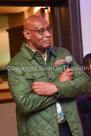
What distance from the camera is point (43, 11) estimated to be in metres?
2.96

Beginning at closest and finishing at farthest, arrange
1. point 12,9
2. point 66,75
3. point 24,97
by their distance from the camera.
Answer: point 24,97
point 66,75
point 12,9

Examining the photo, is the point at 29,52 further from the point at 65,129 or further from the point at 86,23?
the point at 86,23

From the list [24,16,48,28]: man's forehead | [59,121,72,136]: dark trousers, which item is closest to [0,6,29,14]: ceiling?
[24,16,48,28]: man's forehead

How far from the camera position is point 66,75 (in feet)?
4.69

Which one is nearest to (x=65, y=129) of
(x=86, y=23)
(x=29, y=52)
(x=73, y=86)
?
(x=73, y=86)

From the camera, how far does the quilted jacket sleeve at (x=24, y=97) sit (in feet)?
4.32

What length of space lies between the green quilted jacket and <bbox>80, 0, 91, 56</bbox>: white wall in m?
1.40

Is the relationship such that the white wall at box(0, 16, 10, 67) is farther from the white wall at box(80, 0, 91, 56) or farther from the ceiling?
the white wall at box(80, 0, 91, 56)

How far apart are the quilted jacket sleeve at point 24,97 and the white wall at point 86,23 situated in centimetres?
160

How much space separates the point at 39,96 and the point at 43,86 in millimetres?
63

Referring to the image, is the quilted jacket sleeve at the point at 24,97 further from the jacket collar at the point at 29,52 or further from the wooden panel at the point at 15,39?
the wooden panel at the point at 15,39

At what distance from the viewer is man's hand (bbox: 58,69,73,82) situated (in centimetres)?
142

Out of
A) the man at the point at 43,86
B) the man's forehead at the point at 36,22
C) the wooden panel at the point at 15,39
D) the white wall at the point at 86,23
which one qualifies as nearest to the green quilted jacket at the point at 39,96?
the man at the point at 43,86

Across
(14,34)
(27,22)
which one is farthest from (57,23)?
(27,22)
